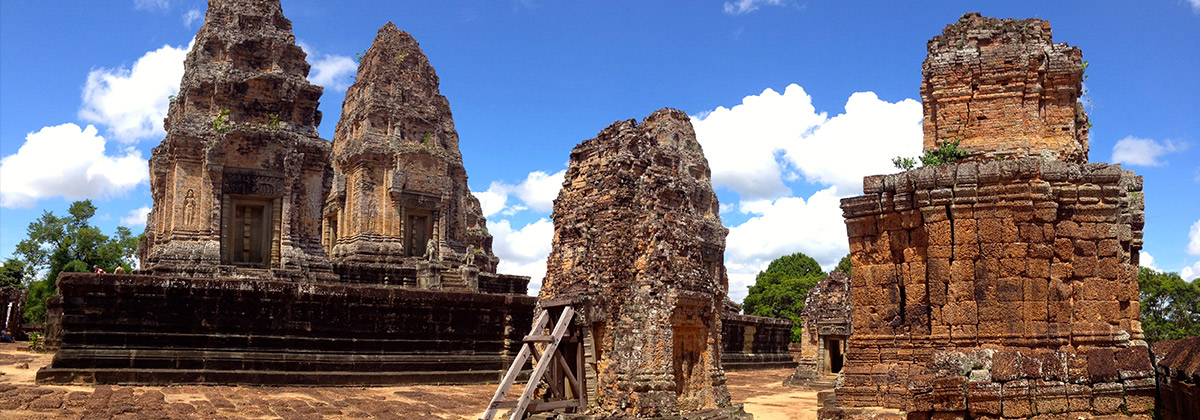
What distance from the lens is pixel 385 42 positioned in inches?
963

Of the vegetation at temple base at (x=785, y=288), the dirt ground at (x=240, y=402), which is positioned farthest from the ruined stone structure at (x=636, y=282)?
the vegetation at temple base at (x=785, y=288)

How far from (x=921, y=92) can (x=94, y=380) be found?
37.9ft

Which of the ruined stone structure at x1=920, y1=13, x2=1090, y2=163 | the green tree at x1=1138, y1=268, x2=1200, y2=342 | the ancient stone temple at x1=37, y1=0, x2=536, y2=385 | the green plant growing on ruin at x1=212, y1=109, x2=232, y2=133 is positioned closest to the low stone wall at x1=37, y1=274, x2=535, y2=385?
the ancient stone temple at x1=37, y1=0, x2=536, y2=385

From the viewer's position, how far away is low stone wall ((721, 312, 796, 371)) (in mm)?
25094

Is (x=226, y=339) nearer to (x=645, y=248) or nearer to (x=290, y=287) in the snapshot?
(x=290, y=287)

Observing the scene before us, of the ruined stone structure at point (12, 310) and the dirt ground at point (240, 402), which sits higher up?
the ruined stone structure at point (12, 310)

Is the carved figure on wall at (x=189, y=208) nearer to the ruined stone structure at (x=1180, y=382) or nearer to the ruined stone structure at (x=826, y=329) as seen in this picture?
the ruined stone structure at (x=826, y=329)

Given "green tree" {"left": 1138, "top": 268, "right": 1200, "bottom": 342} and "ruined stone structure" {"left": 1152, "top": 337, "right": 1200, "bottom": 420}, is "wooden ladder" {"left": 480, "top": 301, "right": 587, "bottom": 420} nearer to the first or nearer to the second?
"ruined stone structure" {"left": 1152, "top": 337, "right": 1200, "bottom": 420}

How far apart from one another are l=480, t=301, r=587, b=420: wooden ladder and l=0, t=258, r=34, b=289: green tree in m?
37.6

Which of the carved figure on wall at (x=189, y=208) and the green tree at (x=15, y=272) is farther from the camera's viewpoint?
the green tree at (x=15, y=272)

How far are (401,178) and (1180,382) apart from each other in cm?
1886

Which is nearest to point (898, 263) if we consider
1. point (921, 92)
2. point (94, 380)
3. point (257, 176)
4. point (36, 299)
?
point (921, 92)

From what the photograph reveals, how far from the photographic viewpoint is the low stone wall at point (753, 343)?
988 inches

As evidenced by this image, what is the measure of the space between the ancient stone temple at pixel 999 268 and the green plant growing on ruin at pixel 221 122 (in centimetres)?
1152
